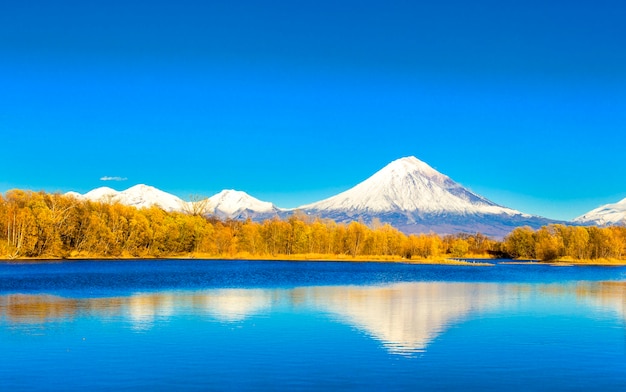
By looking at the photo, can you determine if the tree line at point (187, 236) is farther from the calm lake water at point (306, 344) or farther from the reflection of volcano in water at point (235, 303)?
the calm lake water at point (306, 344)

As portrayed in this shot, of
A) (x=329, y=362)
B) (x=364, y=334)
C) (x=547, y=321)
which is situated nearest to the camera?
(x=329, y=362)

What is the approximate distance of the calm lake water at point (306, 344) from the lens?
17.3 metres

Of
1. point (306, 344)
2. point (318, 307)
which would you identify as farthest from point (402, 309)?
point (306, 344)

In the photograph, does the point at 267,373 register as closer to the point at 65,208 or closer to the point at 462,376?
the point at 462,376

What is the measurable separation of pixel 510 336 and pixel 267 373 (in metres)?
12.0

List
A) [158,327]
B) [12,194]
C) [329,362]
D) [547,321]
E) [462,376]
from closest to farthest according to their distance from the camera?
[462,376], [329,362], [158,327], [547,321], [12,194]

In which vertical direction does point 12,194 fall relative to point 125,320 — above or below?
above

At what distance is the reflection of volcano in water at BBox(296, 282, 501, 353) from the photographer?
24719 mm

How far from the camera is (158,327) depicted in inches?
1049

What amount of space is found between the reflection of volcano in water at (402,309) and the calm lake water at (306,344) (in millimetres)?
106

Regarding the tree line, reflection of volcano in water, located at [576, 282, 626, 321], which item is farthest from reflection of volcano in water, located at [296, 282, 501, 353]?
the tree line

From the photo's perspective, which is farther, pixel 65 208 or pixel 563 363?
pixel 65 208

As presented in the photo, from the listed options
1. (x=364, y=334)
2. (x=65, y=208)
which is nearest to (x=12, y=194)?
(x=65, y=208)

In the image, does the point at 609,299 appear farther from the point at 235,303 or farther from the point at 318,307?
the point at 235,303
